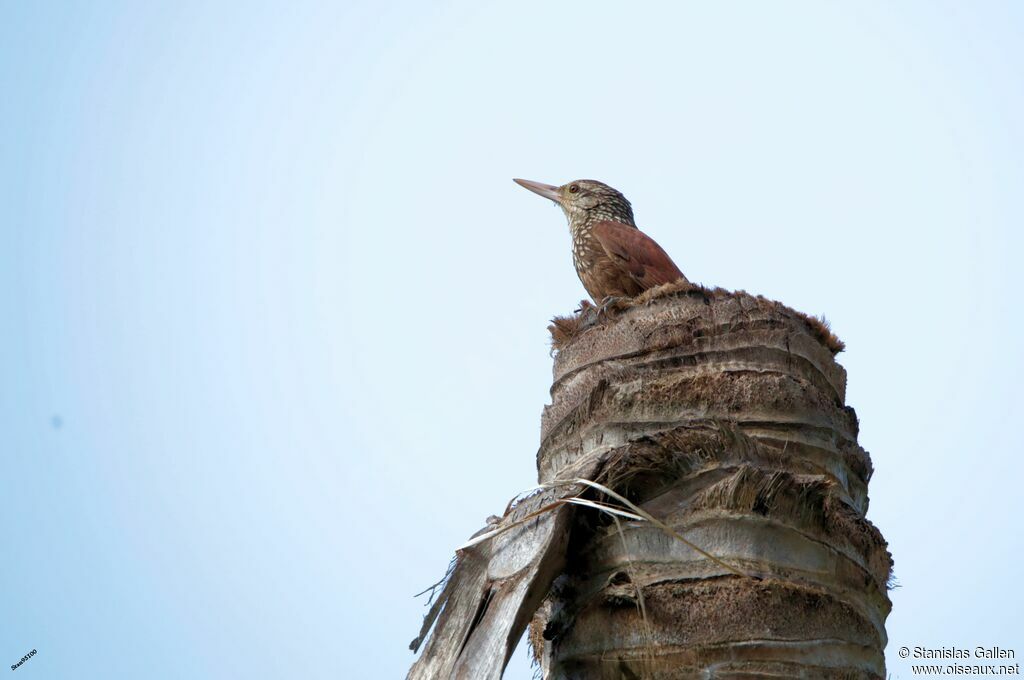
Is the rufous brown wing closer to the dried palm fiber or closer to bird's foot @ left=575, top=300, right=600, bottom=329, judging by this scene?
bird's foot @ left=575, top=300, right=600, bottom=329

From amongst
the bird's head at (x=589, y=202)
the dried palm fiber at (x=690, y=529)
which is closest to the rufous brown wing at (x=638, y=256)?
the bird's head at (x=589, y=202)

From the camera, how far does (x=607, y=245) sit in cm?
555

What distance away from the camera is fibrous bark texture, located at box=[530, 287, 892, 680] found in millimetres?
2279

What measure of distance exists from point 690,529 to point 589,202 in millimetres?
4332

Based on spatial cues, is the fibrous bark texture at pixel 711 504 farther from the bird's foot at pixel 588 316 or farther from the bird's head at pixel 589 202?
the bird's head at pixel 589 202

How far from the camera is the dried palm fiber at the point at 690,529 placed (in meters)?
2.26

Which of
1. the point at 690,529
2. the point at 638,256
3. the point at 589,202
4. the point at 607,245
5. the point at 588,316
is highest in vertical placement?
the point at 589,202

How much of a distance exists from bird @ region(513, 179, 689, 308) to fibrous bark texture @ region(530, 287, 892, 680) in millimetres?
1937

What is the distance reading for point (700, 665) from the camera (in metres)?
2.23

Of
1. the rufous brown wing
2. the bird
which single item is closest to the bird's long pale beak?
the bird

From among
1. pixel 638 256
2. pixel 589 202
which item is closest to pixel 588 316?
pixel 638 256

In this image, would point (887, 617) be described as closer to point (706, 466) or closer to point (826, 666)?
point (826, 666)

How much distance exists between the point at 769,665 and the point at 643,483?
0.50 m

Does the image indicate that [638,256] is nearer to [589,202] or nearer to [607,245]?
[607,245]
